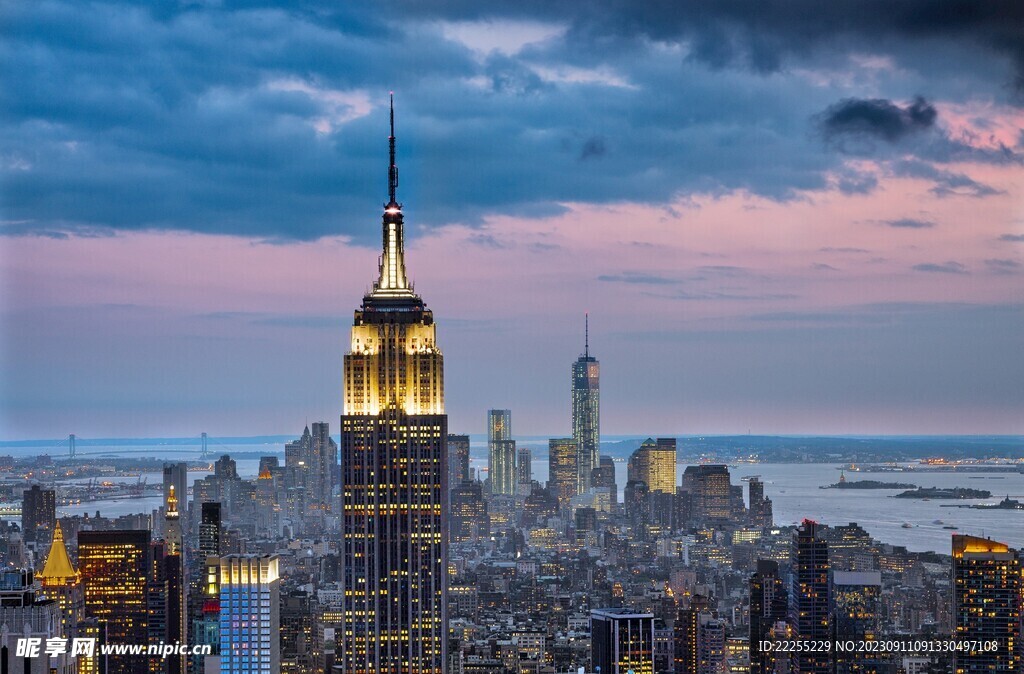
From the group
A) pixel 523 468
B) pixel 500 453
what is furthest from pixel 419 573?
pixel 523 468

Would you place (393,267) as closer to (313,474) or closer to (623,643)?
(313,474)

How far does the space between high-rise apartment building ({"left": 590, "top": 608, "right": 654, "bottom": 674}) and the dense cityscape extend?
0.04m

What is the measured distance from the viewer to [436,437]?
16.2 m

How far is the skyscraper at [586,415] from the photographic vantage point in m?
18.4

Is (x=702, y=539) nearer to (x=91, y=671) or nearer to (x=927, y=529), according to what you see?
(x=927, y=529)

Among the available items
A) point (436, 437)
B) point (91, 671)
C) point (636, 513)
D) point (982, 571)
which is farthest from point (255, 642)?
point (636, 513)

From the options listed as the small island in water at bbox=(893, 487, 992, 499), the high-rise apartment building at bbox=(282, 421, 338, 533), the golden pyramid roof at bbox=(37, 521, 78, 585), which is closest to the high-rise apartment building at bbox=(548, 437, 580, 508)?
the high-rise apartment building at bbox=(282, 421, 338, 533)

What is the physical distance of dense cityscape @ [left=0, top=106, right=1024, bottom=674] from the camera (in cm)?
1350

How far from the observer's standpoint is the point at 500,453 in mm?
20891

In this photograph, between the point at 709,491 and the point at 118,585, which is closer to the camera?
the point at 118,585

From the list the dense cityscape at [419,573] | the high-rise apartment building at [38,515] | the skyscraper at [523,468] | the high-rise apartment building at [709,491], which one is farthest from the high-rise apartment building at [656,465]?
the high-rise apartment building at [38,515]

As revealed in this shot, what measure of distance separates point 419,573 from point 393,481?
0.90m

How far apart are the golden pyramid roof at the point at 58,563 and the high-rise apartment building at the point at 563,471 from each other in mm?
7703

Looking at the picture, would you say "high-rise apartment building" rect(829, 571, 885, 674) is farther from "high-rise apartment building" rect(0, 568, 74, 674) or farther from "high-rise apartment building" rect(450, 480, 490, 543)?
"high-rise apartment building" rect(0, 568, 74, 674)
